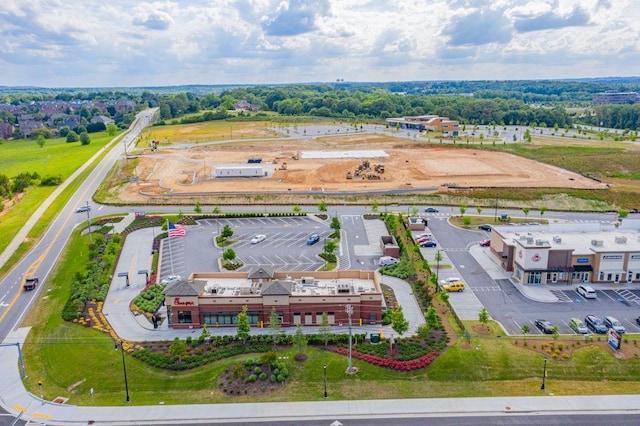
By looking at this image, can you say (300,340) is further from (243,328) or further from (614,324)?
(614,324)

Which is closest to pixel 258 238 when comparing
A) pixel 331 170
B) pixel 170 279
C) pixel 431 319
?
pixel 170 279

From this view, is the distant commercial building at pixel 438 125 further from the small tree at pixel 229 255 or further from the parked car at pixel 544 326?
the parked car at pixel 544 326

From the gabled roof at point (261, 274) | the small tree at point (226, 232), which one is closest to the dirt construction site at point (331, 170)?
the small tree at point (226, 232)

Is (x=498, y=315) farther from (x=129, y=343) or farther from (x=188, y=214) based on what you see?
(x=188, y=214)

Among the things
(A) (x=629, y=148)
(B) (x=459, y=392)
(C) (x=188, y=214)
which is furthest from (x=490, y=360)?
(A) (x=629, y=148)

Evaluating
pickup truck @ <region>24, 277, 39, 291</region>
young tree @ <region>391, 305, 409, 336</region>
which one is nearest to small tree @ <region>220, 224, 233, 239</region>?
pickup truck @ <region>24, 277, 39, 291</region>
